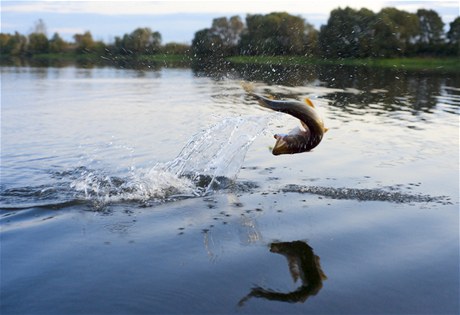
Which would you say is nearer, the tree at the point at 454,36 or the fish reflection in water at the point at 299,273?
the fish reflection in water at the point at 299,273

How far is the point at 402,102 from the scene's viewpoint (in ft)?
87.8

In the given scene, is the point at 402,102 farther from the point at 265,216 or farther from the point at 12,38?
the point at 12,38

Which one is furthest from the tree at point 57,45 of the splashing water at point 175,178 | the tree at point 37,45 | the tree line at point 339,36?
the splashing water at point 175,178

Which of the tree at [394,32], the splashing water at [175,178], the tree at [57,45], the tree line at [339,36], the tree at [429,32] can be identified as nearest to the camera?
the splashing water at [175,178]

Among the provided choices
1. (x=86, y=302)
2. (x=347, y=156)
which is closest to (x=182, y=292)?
(x=86, y=302)

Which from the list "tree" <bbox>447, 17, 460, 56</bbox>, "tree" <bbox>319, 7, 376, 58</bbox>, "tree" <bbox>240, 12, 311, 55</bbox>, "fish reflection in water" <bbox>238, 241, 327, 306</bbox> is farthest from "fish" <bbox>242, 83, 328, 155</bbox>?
"tree" <bbox>447, 17, 460, 56</bbox>

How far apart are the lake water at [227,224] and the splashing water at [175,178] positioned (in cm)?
4

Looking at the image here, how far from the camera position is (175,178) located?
10.8m

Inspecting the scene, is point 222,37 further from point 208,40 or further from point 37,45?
point 37,45

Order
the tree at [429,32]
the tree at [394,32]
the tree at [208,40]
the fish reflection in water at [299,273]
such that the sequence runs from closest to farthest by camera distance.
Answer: the fish reflection in water at [299,273] < the tree at [208,40] < the tree at [394,32] < the tree at [429,32]

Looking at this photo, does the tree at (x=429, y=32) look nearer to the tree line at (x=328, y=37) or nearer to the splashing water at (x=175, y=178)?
the tree line at (x=328, y=37)

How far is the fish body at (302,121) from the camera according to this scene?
24.6 feet

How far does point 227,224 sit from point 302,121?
210 cm

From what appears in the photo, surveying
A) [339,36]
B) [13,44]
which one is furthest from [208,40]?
[13,44]
